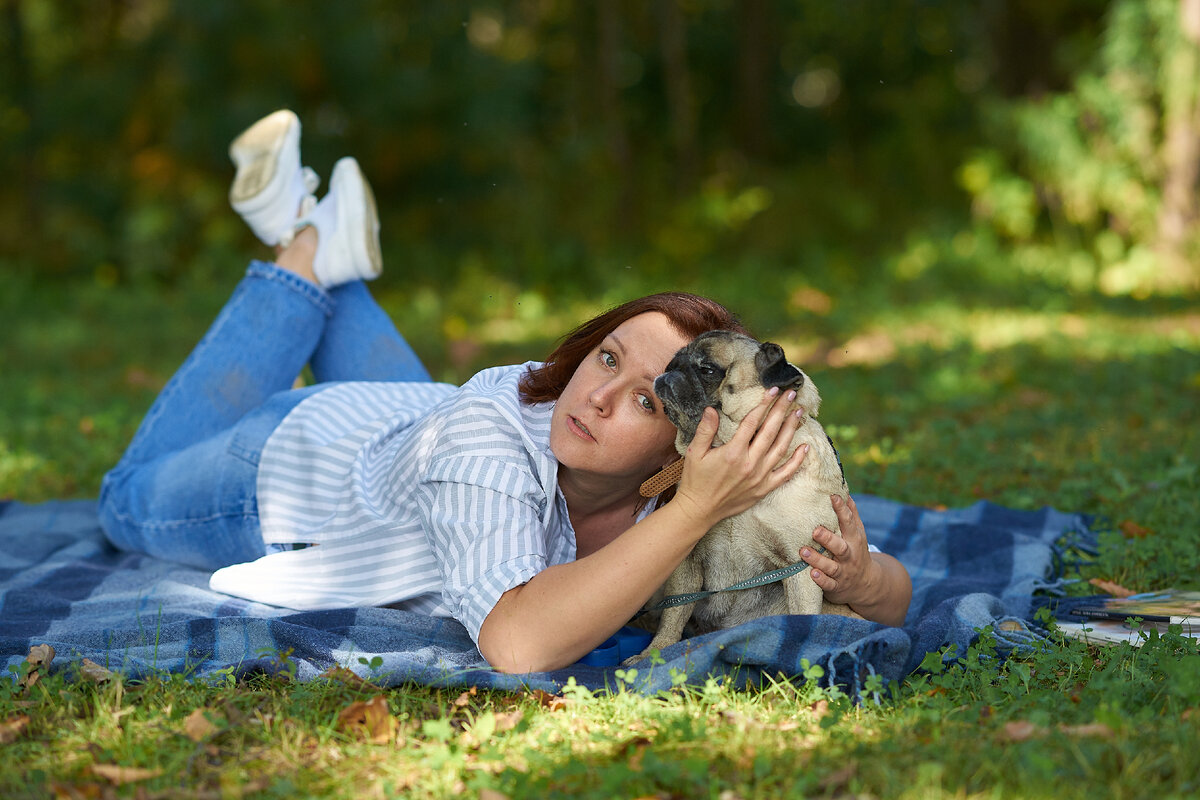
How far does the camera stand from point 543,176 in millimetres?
14523

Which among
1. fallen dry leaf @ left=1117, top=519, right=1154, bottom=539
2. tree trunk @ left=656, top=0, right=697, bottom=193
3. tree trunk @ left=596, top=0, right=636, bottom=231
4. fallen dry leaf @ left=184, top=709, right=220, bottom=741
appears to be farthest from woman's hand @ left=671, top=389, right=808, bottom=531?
tree trunk @ left=656, top=0, right=697, bottom=193

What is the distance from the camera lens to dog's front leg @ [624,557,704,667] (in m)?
3.32

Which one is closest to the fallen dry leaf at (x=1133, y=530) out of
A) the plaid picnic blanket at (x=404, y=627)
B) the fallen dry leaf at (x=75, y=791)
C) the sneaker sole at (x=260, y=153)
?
the plaid picnic blanket at (x=404, y=627)

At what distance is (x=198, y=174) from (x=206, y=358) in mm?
8727

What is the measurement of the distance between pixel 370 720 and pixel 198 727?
42cm

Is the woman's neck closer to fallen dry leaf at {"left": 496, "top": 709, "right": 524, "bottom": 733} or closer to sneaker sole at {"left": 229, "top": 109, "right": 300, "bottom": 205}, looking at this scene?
fallen dry leaf at {"left": 496, "top": 709, "right": 524, "bottom": 733}

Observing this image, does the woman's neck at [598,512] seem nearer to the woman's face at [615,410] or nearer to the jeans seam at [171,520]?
the woman's face at [615,410]

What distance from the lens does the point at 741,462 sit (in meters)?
2.97

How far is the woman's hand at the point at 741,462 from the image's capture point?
296 centimetres

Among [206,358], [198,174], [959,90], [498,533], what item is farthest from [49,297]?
[959,90]

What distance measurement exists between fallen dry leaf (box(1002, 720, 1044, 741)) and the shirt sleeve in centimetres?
126

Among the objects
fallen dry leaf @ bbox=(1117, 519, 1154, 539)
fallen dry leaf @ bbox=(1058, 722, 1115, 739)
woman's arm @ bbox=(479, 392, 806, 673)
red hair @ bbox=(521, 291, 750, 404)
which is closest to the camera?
fallen dry leaf @ bbox=(1058, 722, 1115, 739)

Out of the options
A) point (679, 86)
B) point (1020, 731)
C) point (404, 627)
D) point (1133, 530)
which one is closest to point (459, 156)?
point (679, 86)

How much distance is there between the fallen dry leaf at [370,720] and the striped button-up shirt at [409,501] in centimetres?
35
